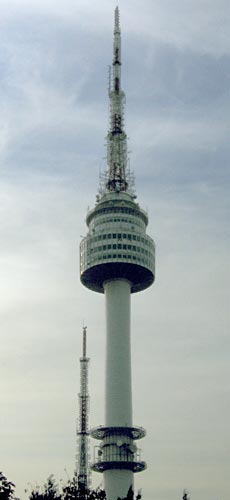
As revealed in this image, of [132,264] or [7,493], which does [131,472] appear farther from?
[7,493]

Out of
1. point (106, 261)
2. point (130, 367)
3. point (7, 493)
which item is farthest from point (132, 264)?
A: point (7, 493)

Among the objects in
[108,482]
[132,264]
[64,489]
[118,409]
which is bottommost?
[64,489]

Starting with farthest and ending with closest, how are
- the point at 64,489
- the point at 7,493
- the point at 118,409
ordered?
the point at 118,409
the point at 64,489
the point at 7,493

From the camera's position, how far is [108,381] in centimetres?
18925

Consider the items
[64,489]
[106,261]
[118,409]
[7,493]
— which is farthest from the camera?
[106,261]

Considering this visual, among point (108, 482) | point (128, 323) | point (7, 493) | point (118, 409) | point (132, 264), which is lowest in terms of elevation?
point (7, 493)

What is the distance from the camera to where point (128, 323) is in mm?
195625

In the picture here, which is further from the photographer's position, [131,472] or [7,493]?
[131,472]

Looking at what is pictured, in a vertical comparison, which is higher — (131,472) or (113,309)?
(113,309)

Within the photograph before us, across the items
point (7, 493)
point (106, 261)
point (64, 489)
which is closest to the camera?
point (7, 493)

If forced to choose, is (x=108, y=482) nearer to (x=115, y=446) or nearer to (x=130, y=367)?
(x=115, y=446)

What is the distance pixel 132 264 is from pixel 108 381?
3200cm

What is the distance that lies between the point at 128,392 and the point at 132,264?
3424 cm

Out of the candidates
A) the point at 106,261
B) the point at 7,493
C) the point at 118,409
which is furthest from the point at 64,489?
the point at 106,261
